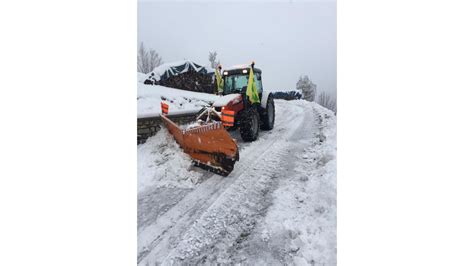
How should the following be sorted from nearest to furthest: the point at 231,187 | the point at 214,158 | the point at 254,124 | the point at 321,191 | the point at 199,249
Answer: the point at 199,249, the point at 321,191, the point at 231,187, the point at 214,158, the point at 254,124

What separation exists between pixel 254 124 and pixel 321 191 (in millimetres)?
921

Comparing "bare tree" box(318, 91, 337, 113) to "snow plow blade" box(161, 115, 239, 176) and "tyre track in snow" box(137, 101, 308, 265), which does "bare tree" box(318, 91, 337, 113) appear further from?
"snow plow blade" box(161, 115, 239, 176)

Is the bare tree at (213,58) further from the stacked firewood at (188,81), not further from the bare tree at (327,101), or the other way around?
the bare tree at (327,101)

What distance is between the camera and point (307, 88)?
7.30 ft

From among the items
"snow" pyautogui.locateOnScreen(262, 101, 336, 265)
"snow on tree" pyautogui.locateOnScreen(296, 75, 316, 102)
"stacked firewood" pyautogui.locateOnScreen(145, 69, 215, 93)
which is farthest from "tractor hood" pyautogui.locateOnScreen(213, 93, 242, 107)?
"snow" pyautogui.locateOnScreen(262, 101, 336, 265)

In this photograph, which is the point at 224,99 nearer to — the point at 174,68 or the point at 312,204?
the point at 174,68

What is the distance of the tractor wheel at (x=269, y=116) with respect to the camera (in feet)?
7.97

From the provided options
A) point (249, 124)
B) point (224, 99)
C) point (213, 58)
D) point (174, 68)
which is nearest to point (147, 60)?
point (174, 68)

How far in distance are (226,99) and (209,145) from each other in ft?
1.54

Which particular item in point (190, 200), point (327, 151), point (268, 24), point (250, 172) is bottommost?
point (190, 200)

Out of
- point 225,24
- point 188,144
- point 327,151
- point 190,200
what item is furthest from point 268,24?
point 190,200

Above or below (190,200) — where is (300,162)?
above
